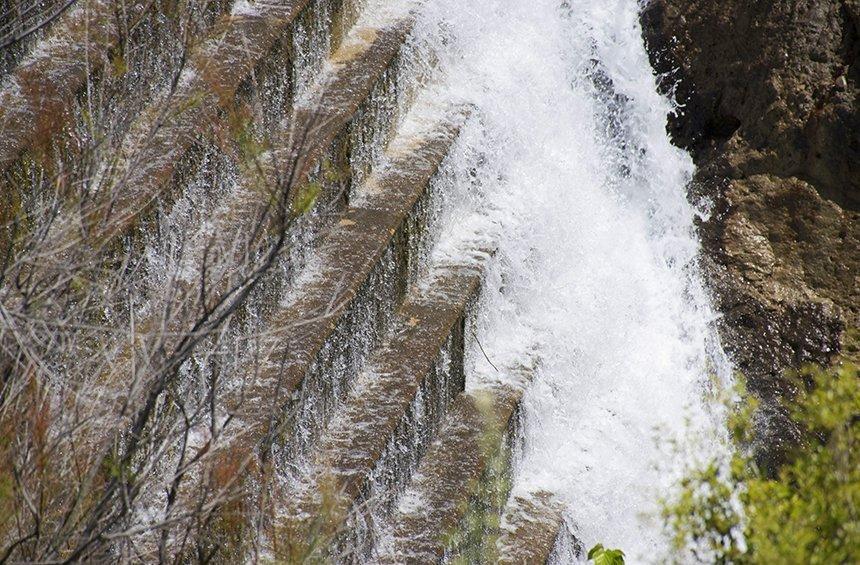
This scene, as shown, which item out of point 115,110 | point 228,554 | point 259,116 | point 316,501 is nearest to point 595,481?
point 316,501

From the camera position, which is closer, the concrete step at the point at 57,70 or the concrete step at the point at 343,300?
the concrete step at the point at 343,300

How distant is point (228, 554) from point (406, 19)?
5362mm

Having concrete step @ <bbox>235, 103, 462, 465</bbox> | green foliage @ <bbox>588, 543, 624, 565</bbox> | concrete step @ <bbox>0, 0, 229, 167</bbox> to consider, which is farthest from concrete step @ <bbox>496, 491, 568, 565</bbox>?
concrete step @ <bbox>0, 0, 229, 167</bbox>

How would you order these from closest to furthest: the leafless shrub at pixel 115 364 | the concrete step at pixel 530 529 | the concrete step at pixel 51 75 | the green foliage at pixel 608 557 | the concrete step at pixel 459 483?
the leafless shrub at pixel 115 364 → the green foliage at pixel 608 557 → the concrete step at pixel 459 483 → the concrete step at pixel 51 75 → the concrete step at pixel 530 529

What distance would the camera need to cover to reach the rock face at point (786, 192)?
1072cm

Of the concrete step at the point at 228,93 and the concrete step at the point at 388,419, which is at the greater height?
the concrete step at the point at 228,93

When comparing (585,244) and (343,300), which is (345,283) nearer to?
(343,300)

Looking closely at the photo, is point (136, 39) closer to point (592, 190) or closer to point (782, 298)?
point (592, 190)

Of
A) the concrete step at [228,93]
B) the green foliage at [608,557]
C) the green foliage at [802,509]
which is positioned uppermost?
the green foliage at [802,509]

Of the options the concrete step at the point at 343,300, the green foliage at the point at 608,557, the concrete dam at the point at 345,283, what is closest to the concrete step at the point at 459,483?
the concrete dam at the point at 345,283

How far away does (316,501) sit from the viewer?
7672 mm

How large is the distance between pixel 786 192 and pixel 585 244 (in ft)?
5.89

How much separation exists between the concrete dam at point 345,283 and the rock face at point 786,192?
0.39 meters

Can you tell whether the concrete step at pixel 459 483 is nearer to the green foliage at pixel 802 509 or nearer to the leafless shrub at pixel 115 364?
the leafless shrub at pixel 115 364
